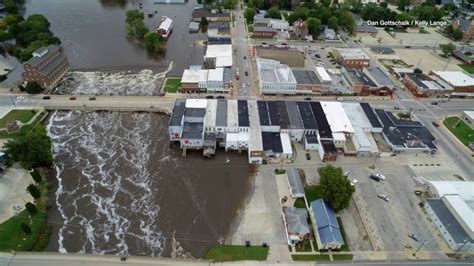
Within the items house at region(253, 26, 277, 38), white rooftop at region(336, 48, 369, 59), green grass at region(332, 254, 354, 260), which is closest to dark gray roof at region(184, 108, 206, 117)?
green grass at region(332, 254, 354, 260)

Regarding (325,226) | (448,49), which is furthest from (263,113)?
(448,49)

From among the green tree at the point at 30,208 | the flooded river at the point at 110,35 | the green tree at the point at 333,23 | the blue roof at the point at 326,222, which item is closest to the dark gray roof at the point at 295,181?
the blue roof at the point at 326,222

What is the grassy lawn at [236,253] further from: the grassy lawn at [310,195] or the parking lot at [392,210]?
the parking lot at [392,210]

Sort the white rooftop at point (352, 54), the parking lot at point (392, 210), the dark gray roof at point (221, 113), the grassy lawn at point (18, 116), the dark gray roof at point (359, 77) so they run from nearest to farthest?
the parking lot at point (392, 210) < the dark gray roof at point (221, 113) < the grassy lawn at point (18, 116) < the dark gray roof at point (359, 77) < the white rooftop at point (352, 54)

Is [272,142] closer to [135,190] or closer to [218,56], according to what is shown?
[135,190]

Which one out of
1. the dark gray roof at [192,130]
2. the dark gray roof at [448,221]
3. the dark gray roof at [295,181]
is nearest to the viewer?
the dark gray roof at [448,221]
